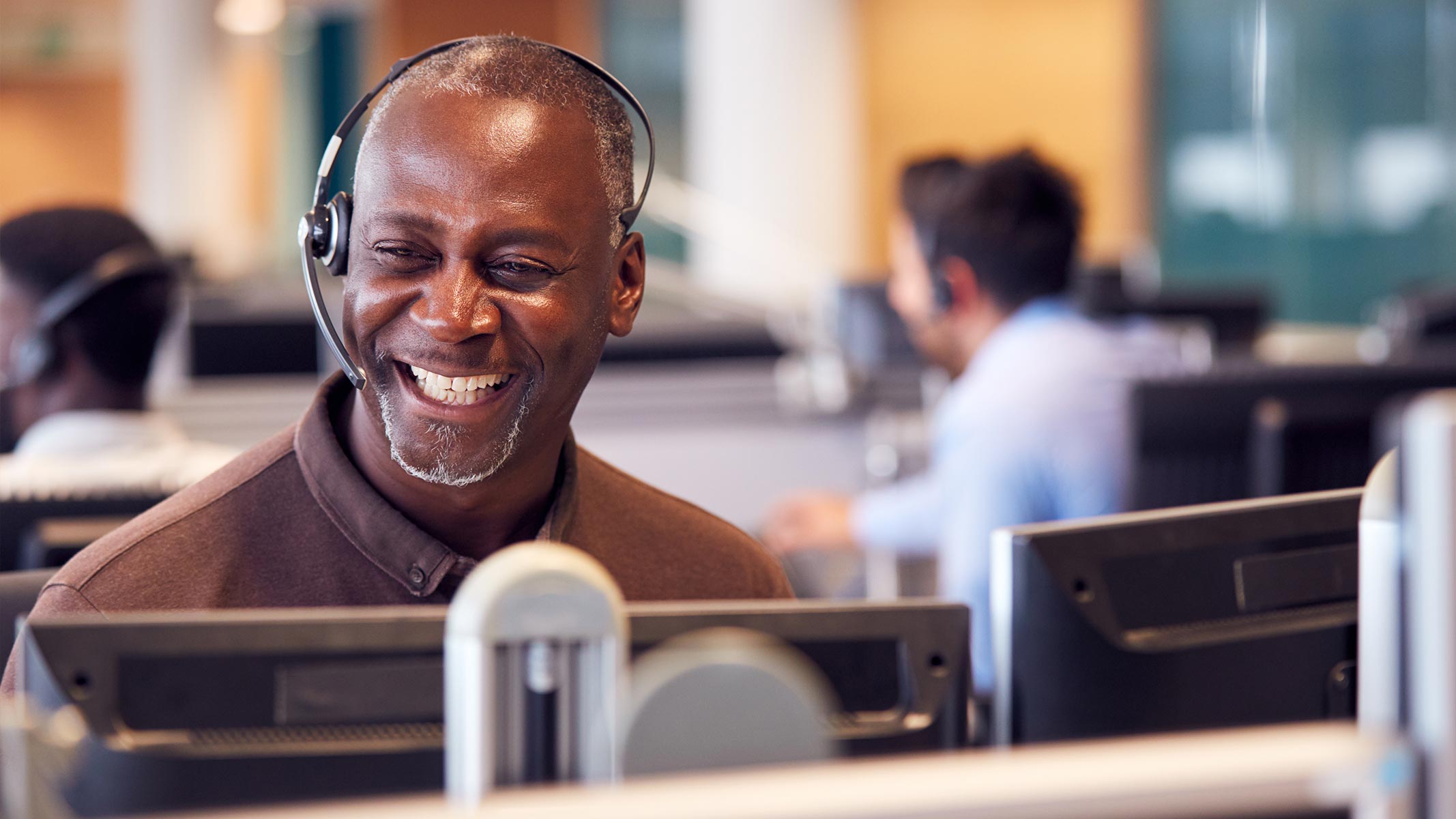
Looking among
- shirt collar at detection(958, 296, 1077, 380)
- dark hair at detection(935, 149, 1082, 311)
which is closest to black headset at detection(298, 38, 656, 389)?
shirt collar at detection(958, 296, 1077, 380)

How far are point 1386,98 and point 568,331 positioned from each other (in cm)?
582

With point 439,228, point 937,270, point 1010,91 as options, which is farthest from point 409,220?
point 1010,91

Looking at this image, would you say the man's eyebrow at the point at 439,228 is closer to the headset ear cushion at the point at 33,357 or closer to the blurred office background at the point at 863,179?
the headset ear cushion at the point at 33,357

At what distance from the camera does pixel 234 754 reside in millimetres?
627

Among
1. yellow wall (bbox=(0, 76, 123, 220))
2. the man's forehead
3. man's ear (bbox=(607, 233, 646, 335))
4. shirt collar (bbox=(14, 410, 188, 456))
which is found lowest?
shirt collar (bbox=(14, 410, 188, 456))

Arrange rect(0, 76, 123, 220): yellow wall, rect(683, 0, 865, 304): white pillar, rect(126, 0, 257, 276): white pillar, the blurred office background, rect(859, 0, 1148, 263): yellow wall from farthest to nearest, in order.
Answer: rect(0, 76, 123, 220): yellow wall < rect(126, 0, 257, 276): white pillar < rect(859, 0, 1148, 263): yellow wall < rect(683, 0, 865, 304): white pillar < the blurred office background

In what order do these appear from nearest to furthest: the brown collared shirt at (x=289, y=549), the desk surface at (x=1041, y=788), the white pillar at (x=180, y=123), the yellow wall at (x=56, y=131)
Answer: the desk surface at (x=1041, y=788), the brown collared shirt at (x=289, y=549), the white pillar at (x=180, y=123), the yellow wall at (x=56, y=131)

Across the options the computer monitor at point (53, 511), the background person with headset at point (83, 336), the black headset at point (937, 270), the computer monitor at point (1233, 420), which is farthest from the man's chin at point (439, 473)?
the black headset at point (937, 270)

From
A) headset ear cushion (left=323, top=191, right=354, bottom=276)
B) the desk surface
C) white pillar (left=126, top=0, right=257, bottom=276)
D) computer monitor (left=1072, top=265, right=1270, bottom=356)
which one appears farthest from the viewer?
white pillar (left=126, top=0, right=257, bottom=276)

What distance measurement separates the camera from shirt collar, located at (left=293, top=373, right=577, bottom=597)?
3.14 ft

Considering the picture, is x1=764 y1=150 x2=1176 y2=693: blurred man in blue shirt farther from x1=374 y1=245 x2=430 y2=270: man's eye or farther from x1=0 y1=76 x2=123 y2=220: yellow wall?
x1=0 y1=76 x2=123 y2=220: yellow wall

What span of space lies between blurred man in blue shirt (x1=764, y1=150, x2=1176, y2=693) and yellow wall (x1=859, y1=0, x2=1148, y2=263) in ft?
16.6

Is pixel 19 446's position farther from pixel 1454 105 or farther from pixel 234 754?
pixel 1454 105

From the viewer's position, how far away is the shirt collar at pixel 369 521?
96 centimetres
